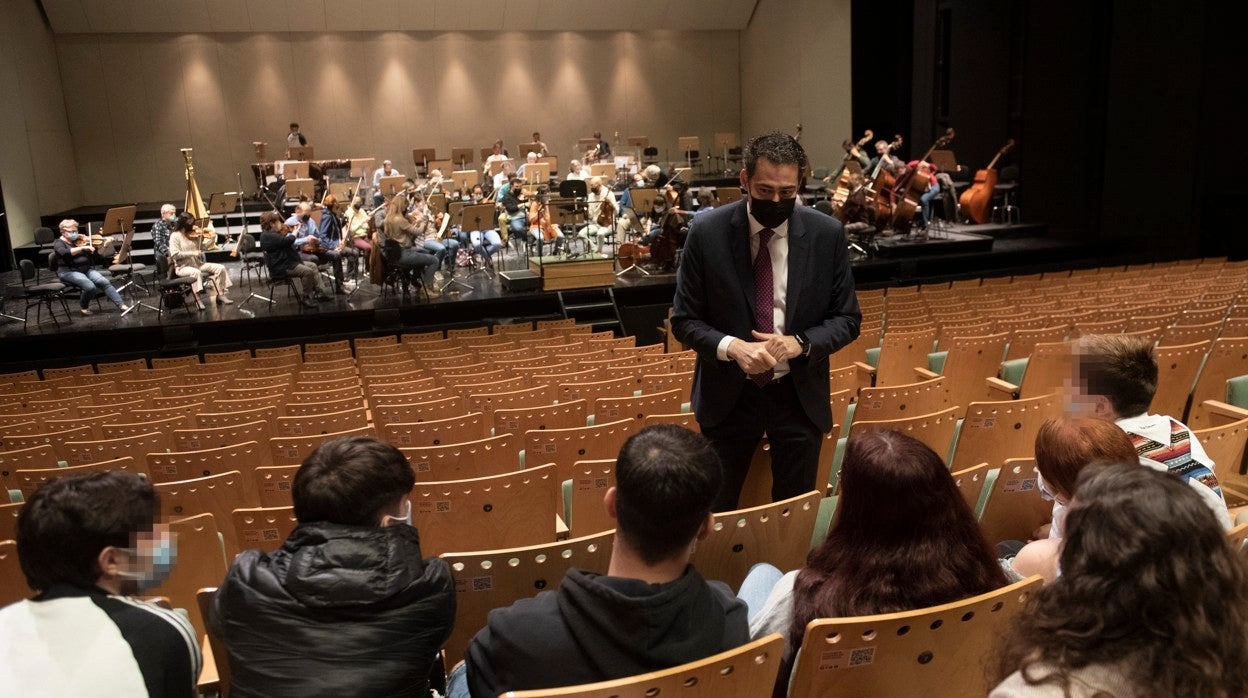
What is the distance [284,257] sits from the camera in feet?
35.3

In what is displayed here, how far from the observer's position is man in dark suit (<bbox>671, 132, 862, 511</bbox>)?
10.0 ft

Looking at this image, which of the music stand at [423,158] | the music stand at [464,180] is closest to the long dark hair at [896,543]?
the music stand at [464,180]

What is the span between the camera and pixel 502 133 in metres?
21.4

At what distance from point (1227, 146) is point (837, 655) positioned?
542 inches

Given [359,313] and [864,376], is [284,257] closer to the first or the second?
[359,313]

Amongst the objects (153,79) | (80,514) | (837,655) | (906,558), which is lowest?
(837,655)

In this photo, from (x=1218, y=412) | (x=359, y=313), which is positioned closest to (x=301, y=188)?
(x=359, y=313)

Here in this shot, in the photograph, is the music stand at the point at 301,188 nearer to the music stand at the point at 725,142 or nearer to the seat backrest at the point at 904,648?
the music stand at the point at 725,142

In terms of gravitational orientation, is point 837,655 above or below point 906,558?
below

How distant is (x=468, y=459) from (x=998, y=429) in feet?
7.02

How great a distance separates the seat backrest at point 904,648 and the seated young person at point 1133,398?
37.4 inches

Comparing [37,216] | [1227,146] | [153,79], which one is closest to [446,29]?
[153,79]

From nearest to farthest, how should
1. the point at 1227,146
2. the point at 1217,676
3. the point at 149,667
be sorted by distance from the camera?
the point at 1217,676
the point at 149,667
the point at 1227,146

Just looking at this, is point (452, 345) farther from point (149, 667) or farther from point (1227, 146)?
point (1227, 146)
